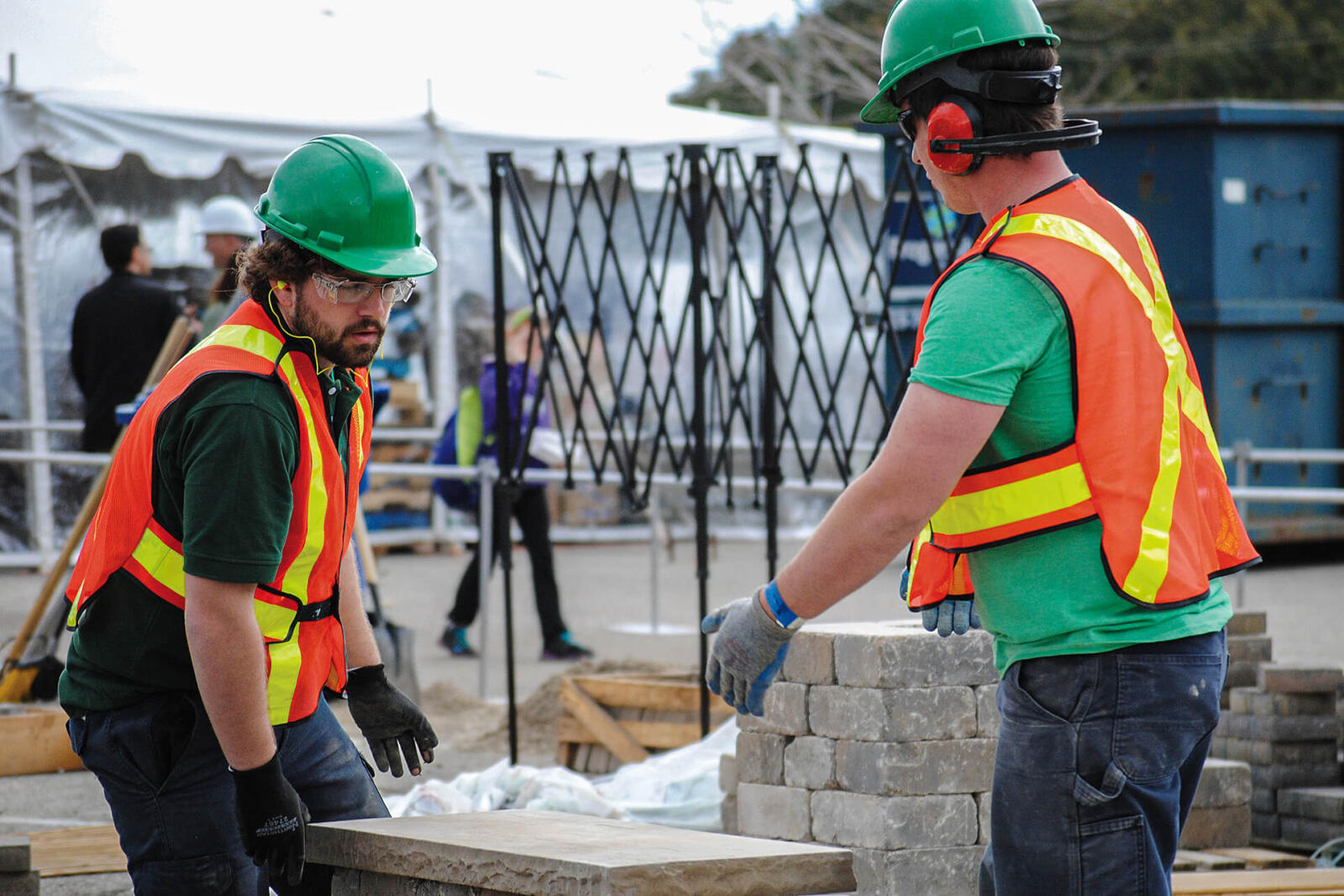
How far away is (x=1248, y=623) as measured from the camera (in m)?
6.43

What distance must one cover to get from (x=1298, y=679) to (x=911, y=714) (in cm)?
178

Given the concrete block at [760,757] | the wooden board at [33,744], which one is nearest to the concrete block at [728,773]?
the concrete block at [760,757]

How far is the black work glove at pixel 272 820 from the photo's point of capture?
103 inches

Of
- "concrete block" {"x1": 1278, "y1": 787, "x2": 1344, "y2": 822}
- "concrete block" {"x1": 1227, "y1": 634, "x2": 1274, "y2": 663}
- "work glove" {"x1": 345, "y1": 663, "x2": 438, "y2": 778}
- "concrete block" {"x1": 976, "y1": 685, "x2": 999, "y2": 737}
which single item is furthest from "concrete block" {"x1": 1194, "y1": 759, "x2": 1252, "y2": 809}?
"work glove" {"x1": 345, "y1": 663, "x2": 438, "y2": 778}

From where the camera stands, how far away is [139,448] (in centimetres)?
269

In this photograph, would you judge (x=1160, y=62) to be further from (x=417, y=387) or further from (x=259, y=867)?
(x=259, y=867)

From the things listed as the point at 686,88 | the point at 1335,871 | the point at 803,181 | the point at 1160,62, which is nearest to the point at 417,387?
the point at 803,181

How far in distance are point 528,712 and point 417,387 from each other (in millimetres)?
6395

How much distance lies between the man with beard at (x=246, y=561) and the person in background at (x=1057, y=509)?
0.76 meters

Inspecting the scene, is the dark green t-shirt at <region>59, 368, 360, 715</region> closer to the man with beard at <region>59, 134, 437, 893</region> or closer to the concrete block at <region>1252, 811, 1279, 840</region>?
the man with beard at <region>59, 134, 437, 893</region>

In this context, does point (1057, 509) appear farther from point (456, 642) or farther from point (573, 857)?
point (456, 642)

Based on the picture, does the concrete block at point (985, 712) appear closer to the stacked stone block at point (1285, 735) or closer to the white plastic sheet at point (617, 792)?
the white plastic sheet at point (617, 792)

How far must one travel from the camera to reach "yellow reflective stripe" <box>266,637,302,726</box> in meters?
2.82

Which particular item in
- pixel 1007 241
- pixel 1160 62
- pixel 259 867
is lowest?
pixel 259 867
